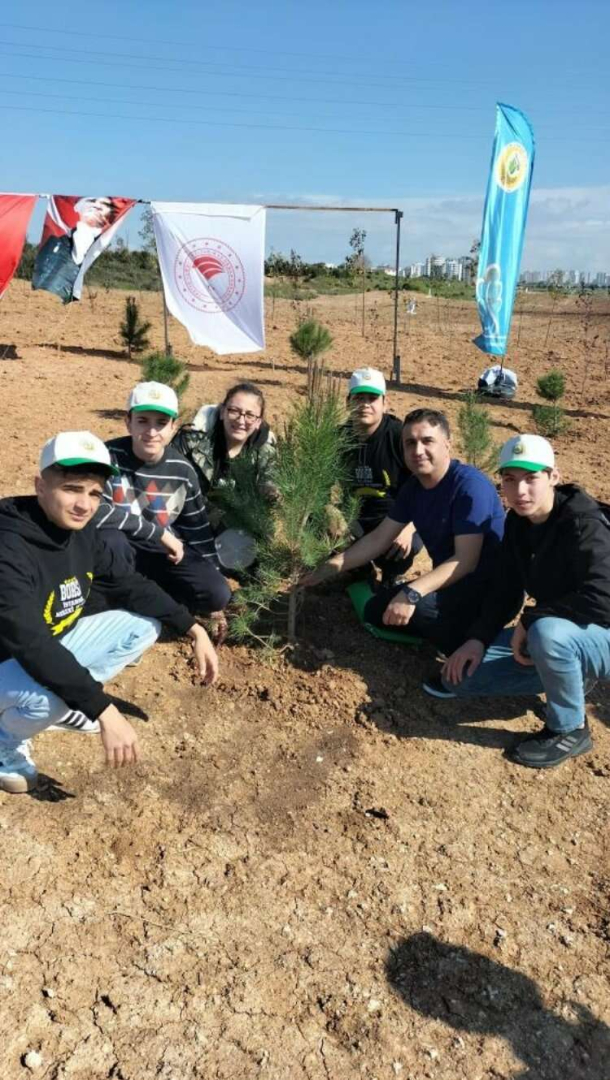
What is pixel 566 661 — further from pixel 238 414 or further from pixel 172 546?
pixel 238 414

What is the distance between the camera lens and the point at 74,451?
215cm

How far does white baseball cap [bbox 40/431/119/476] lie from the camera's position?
214cm

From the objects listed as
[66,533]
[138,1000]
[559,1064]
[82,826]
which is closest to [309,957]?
[138,1000]

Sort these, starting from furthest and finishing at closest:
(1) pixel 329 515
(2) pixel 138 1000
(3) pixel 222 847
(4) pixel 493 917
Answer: (1) pixel 329 515
(3) pixel 222 847
(4) pixel 493 917
(2) pixel 138 1000

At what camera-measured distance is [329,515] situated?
3.35 meters

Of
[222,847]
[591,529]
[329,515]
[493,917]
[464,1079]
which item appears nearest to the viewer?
[464,1079]

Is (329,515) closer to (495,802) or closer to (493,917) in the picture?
(495,802)

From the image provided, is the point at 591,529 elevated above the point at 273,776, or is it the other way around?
the point at 591,529

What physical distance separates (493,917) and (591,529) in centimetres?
130

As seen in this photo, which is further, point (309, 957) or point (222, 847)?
point (222, 847)

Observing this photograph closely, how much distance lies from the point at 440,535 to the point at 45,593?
67.0 inches

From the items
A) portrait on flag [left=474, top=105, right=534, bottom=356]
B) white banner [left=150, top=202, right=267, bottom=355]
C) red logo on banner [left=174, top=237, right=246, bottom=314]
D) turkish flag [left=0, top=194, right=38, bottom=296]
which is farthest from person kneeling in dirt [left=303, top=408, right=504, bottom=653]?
turkish flag [left=0, top=194, right=38, bottom=296]

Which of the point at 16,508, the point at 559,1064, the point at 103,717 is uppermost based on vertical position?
the point at 16,508

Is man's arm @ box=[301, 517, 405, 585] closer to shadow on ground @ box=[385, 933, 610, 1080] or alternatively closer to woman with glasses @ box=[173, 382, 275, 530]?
woman with glasses @ box=[173, 382, 275, 530]
